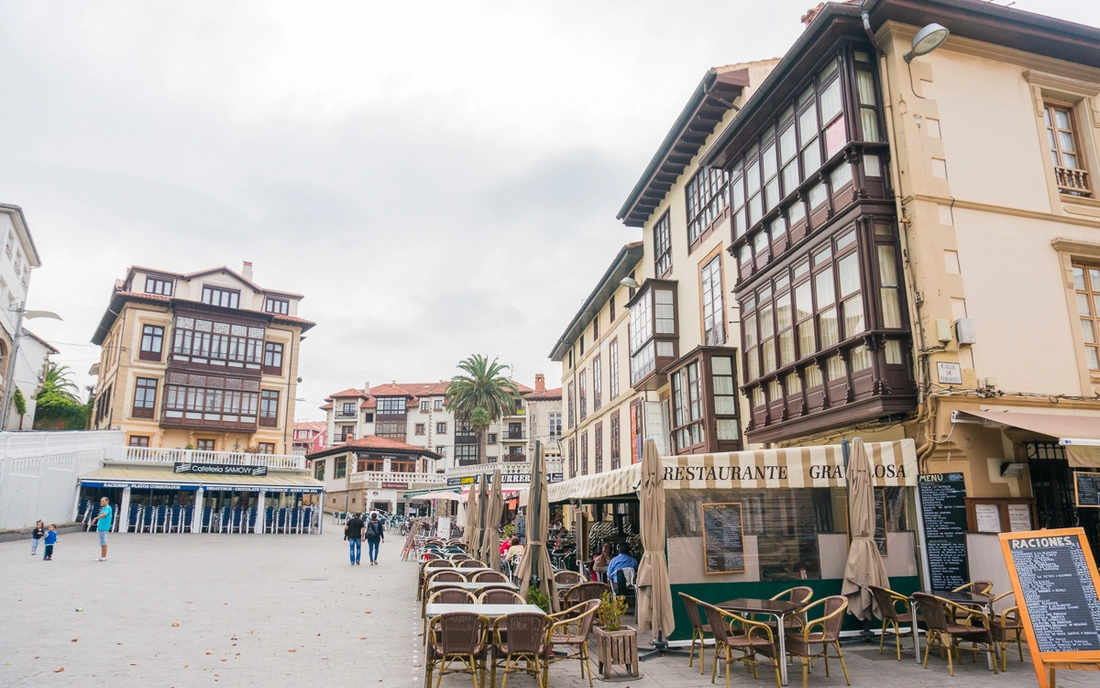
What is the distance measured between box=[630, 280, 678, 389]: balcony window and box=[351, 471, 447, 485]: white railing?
43903 mm

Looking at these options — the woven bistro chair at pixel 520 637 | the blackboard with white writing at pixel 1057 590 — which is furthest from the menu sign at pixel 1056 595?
the woven bistro chair at pixel 520 637

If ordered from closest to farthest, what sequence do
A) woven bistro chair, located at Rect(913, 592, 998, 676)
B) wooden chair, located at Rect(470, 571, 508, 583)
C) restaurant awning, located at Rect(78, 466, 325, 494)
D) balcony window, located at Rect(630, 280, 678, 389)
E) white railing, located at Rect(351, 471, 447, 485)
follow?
woven bistro chair, located at Rect(913, 592, 998, 676) < wooden chair, located at Rect(470, 571, 508, 583) < balcony window, located at Rect(630, 280, 678, 389) < restaurant awning, located at Rect(78, 466, 325, 494) < white railing, located at Rect(351, 471, 447, 485)

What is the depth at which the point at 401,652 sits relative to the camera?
9570 millimetres

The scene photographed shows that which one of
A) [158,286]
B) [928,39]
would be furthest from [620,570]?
[158,286]

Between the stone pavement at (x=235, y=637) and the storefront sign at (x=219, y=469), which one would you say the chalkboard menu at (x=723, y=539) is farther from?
the storefront sign at (x=219, y=469)

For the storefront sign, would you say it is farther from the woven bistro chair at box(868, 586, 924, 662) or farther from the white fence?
the woven bistro chair at box(868, 586, 924, 662)

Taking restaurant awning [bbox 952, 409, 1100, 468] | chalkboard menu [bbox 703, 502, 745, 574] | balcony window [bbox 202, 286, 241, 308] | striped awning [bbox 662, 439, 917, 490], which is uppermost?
balcony window [bbox 202, 286, 241, 308]

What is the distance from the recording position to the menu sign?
23.1 ft

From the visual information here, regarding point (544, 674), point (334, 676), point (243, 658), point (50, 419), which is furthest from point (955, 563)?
point (50, 419)

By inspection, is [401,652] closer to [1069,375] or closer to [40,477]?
[1069,375]

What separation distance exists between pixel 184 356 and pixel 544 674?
1769 inches

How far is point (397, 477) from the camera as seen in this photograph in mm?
62062

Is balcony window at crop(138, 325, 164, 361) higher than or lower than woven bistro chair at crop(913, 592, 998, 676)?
higher

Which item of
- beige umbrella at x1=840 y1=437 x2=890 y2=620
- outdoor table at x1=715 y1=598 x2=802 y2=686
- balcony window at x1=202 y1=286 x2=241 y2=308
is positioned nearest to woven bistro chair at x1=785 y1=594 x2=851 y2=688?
outdoor table at x1=715 y1=598 x2=802 y2=686
